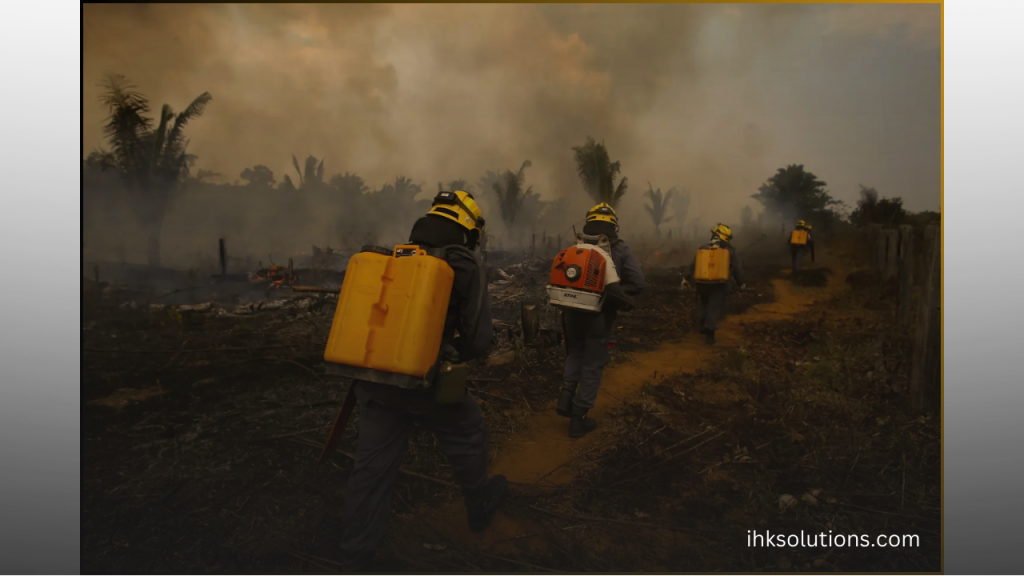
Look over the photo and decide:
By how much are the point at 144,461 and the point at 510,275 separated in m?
2.96

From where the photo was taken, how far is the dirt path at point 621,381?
321 cm

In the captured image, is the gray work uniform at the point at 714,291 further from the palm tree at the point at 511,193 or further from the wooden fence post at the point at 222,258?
the wooden fence post at the point at 222,258

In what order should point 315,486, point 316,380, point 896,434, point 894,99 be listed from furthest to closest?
point 316,380 < point 894,99 < point 896,434 < point 315,486

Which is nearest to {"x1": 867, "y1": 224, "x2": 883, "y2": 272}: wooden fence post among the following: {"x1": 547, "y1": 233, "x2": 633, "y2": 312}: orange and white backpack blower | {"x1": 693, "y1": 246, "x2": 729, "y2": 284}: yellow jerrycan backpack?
{"x1": 693, "y1": 246, "x2": 729, "y2": 284}: yellow jerrycan backpack

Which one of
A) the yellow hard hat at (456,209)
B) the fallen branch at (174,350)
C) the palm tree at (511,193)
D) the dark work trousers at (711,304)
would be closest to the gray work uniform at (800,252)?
the dark work trousers at (711,304)

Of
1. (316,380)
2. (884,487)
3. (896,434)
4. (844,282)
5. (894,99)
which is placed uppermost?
(894,99)

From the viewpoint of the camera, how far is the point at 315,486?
3.01 meters

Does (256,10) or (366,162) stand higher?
(256,10)

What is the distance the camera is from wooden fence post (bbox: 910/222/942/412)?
10.9 ft

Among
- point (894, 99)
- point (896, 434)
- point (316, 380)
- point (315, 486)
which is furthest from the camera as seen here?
point (316, 380)

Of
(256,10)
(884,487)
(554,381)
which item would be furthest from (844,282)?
(256,10)

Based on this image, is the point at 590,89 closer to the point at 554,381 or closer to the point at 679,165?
the point at 679,165

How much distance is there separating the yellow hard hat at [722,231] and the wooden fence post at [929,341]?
1431mm

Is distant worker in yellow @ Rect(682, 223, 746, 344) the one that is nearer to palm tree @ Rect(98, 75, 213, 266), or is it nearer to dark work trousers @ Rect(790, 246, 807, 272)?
dark work trousers @ Rect(790, 246, 807, 272)
